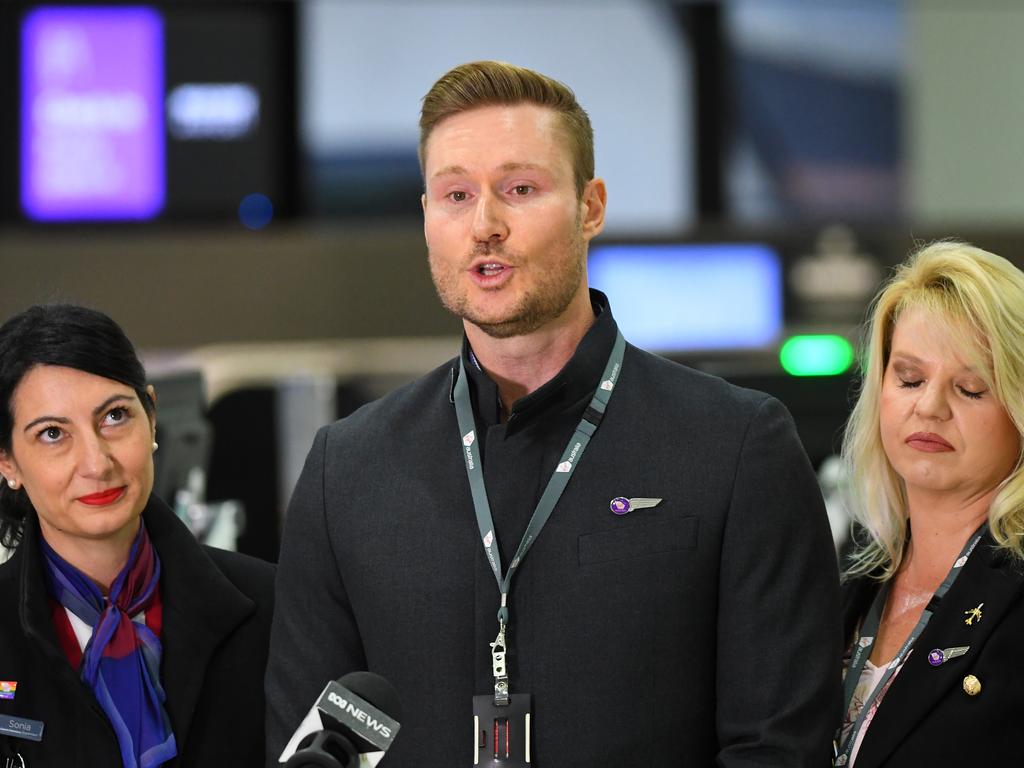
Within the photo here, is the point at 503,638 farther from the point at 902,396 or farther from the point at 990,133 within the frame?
the point at 990,133

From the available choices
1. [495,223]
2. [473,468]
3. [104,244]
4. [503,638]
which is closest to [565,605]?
[503,638]

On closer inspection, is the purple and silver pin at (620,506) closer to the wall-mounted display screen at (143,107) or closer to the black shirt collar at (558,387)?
the black shirt collar at (558,387)

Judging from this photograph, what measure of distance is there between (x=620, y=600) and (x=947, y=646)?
0.47m

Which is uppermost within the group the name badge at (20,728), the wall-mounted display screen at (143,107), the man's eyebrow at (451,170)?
the wall-mounted display screen at (143,107)

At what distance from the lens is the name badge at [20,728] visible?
1.99 metres

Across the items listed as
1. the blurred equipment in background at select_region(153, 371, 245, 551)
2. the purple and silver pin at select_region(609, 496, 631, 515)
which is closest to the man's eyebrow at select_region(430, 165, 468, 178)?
the purple and silver pin at select_region(609, 496, 631, 515)

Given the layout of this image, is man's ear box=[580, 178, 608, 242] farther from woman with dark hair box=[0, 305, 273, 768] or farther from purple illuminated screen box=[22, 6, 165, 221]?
purple illuminated screen box=[22, 6, 165, 221]

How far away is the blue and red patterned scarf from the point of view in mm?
2016

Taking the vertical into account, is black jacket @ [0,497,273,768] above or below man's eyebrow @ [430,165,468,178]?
below

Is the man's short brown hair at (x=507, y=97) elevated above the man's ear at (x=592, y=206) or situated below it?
above

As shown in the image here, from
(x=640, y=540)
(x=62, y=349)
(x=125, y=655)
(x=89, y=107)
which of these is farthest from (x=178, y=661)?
(x=89, y=107)

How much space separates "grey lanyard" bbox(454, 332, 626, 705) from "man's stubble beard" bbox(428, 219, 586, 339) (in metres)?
0.11

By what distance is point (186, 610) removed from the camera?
2131 millimetres

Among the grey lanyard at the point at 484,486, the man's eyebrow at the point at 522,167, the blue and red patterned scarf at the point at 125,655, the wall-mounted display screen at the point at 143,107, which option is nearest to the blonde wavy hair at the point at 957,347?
the grey lanyard at the point at 484,486
